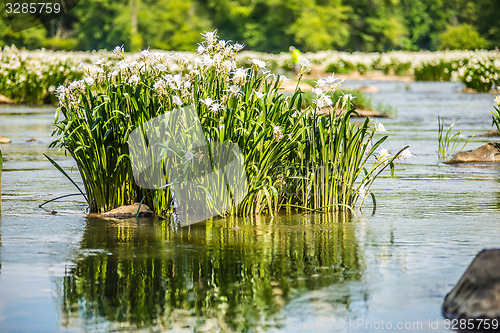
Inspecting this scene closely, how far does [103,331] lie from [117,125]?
11.4ft

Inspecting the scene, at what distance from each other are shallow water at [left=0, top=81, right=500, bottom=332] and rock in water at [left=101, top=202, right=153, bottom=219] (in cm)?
23

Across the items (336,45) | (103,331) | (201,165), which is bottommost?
(103,331)

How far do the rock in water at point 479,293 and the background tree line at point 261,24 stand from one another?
6754 cm

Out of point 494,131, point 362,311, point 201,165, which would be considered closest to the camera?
point 362,311

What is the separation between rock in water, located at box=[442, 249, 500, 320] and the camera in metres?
4.37

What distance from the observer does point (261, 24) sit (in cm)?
8112

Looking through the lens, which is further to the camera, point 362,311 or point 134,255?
point 134,255

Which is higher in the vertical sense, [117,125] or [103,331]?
[117,125]

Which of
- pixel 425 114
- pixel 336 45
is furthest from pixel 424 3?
pixel 425 114

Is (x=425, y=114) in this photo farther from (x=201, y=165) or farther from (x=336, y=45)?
(x=336, y=45)

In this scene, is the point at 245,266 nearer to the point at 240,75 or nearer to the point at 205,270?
the point at 205,270

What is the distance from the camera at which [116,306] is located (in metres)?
4.73

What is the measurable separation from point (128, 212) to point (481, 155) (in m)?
6.04

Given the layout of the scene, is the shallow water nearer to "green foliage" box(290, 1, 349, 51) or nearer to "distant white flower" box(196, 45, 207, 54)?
"distant white flower" box(196, 45, 207, 54)
